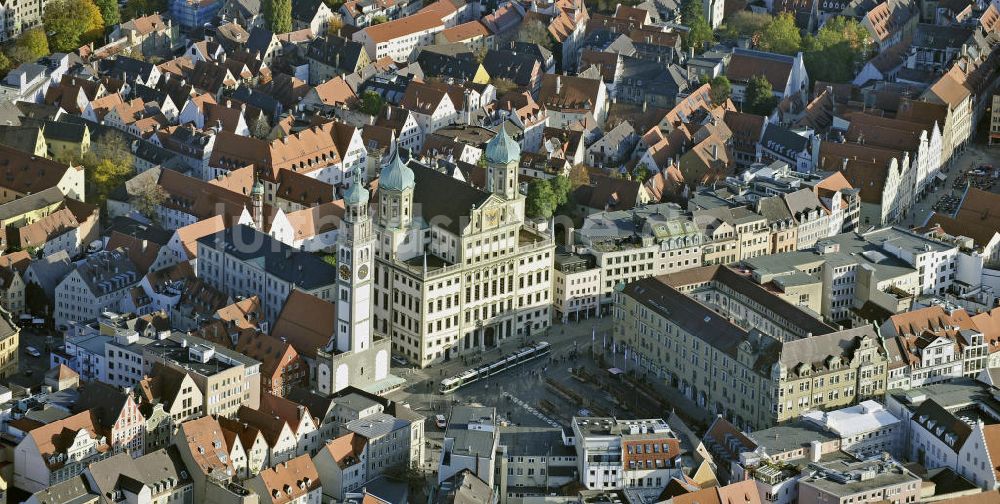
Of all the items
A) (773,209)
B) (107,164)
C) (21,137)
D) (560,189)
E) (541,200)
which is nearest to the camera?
(773,209)

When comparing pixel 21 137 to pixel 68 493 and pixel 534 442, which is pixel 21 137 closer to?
pixel 68 493

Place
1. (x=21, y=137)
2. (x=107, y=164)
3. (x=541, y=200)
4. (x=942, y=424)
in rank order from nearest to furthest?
1. (x=942, y=424)
2. (x=541, y=200)
3. (x=107, y=164)
4. (x=21, y=137)

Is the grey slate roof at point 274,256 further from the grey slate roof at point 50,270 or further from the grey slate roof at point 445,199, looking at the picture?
the grey slate roof at point 50,270

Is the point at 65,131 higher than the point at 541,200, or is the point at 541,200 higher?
the point at 65,131

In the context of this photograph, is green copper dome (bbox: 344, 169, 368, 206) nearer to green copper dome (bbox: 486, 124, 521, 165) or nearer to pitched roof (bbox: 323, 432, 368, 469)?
green copper dome (bbox: 486, 124, 521, 165)

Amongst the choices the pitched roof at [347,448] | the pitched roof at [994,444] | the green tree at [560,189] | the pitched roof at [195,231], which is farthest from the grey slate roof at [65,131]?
the pitched roof at [994,444]

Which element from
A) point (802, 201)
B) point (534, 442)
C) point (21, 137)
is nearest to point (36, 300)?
point (21, 137)

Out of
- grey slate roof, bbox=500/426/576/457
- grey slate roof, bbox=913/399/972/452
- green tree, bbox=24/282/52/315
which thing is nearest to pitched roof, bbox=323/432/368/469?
grey slate roof, bbox=500/426/576/457
